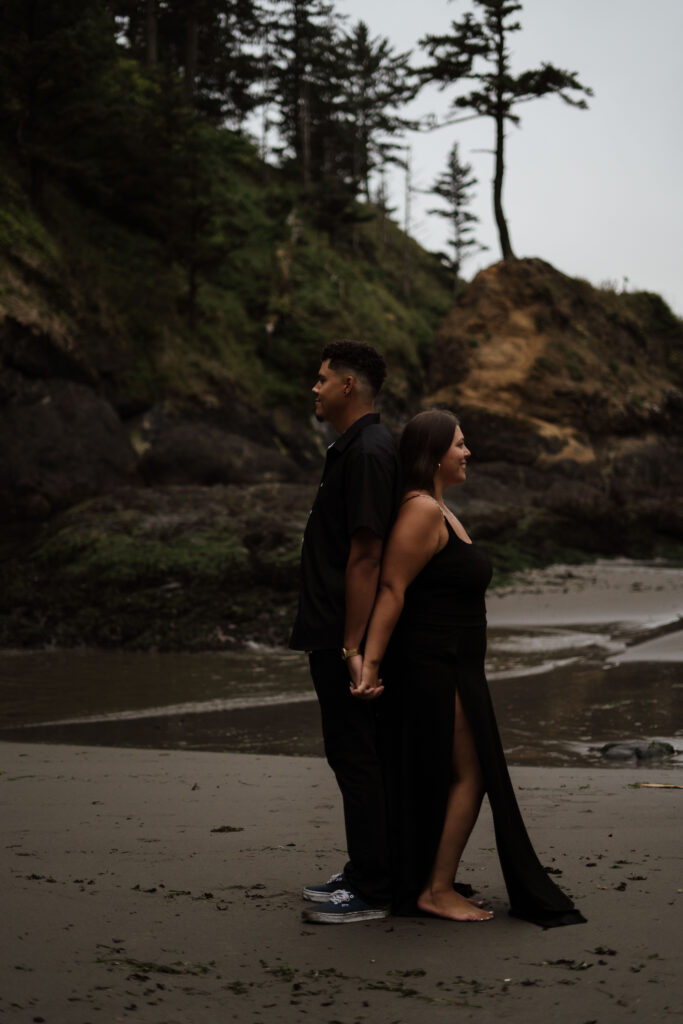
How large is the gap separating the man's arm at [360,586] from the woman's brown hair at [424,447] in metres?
0.29

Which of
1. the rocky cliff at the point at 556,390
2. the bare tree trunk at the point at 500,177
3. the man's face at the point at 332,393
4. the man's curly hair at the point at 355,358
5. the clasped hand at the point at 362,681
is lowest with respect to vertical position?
the clasped hand at the point at 362,681

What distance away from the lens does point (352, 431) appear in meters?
3.82

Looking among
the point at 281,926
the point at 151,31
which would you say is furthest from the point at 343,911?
the point at 151,31

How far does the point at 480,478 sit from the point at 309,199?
16.0 meters

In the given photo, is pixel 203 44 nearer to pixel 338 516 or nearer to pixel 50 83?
pixel 50 83

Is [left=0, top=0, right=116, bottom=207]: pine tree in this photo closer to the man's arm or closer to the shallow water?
the shallow water

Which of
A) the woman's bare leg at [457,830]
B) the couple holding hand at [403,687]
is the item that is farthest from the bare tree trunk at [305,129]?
the woman's bare leg at [457,830]

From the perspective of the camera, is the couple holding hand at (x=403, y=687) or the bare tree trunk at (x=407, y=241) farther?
the bare tree trunk at (x=407, y=241)

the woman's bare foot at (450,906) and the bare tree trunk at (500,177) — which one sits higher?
the bare tree trunk at (500,177)

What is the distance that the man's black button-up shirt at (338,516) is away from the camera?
3.63 meters

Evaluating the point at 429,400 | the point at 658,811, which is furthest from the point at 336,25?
the point at 658,811

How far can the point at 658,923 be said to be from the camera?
3416mm

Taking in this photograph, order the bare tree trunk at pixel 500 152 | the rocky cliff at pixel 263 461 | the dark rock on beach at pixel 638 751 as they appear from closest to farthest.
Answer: the dark rock on beach at pixel 638 751 < the rocky cliff at pixel 263 461 < the bare tree trunk at pixel 500 152

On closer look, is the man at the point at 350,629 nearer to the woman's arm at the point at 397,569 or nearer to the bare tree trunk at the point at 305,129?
the woman's arm at the point at 397,569
